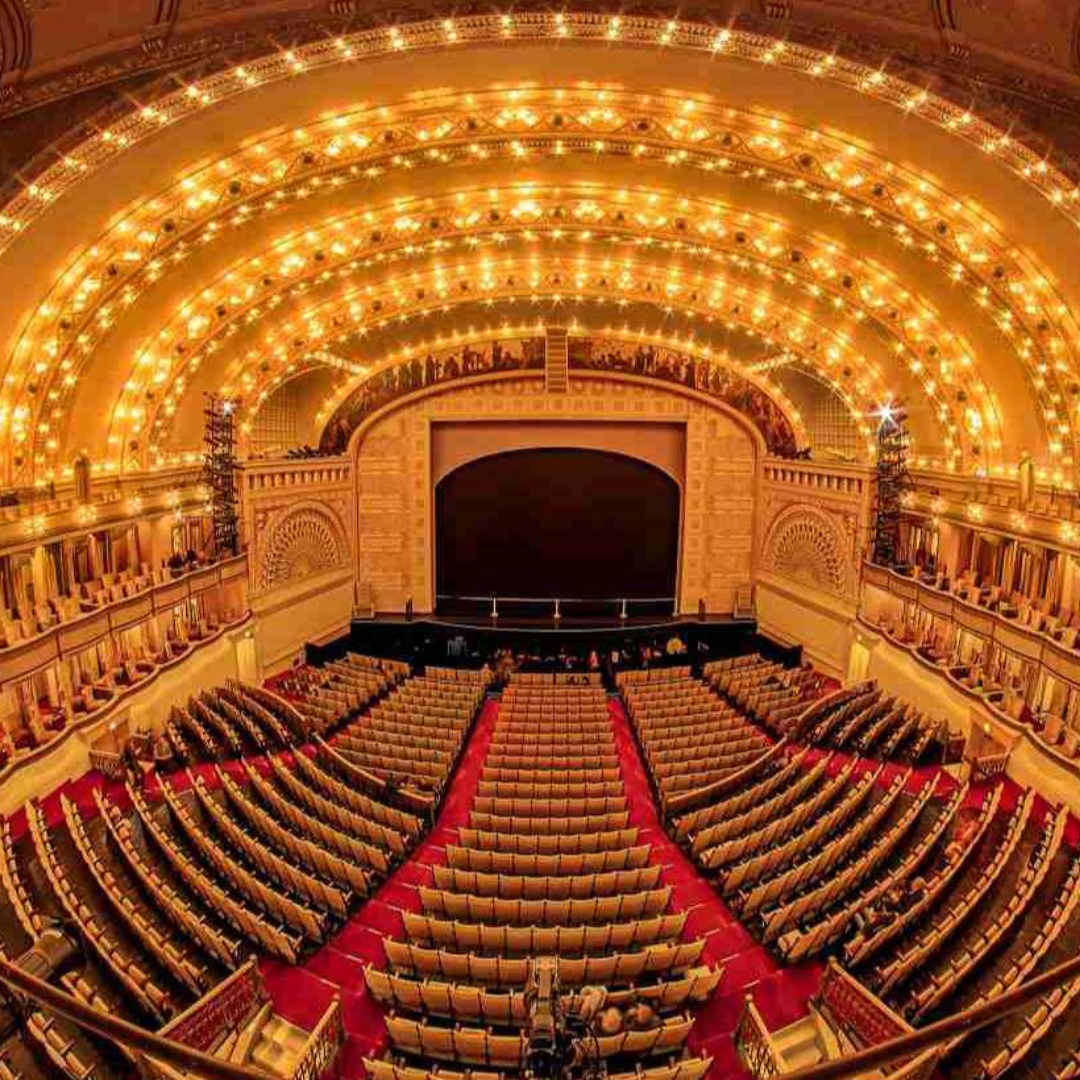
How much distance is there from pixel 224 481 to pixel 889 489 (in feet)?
59.5

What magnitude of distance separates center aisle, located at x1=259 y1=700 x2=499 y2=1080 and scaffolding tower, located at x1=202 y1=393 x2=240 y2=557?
12.0m

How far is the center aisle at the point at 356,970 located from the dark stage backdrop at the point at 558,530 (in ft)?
49.9

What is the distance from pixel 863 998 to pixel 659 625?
622 inches

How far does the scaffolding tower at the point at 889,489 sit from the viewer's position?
1867 cm

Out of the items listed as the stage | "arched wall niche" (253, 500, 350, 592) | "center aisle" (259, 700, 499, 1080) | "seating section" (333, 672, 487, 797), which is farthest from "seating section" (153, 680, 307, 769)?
the stage

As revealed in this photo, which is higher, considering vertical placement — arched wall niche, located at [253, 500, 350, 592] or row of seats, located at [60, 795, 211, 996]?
arched wall niche, located at [253, 500, 350, 592]

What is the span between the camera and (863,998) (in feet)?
21.0

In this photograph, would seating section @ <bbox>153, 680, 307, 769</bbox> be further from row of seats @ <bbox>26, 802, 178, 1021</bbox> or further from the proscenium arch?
the proscenium arch

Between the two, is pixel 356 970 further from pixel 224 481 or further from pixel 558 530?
pixel 558 530

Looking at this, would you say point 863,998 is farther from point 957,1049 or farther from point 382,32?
point 382,32

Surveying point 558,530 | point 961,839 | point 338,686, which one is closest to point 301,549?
point 338,686

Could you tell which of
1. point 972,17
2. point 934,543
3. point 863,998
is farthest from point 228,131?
point 934,543

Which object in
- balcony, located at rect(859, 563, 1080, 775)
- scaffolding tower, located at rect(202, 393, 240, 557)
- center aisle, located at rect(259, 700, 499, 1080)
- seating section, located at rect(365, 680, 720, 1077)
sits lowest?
center aisle, located at rect(259, 700, 499, 1080)

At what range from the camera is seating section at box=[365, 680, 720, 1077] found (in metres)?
6.18
